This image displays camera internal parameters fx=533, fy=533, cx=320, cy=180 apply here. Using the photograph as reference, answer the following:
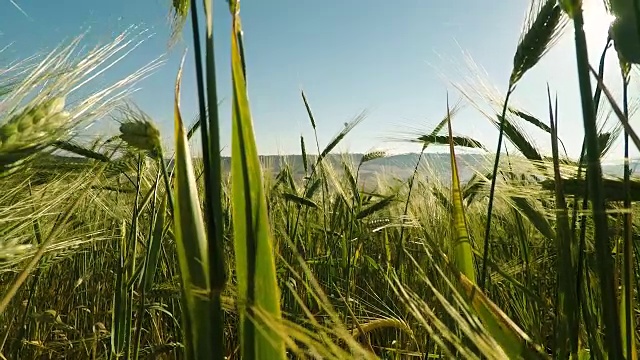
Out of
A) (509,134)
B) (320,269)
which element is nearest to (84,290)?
(320,269)

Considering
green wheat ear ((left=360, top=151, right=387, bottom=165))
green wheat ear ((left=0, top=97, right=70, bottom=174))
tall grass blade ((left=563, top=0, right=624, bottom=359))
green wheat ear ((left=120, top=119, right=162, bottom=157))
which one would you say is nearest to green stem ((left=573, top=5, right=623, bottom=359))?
tall grass blade ((left=563, top=0, right=624, bottom=359))

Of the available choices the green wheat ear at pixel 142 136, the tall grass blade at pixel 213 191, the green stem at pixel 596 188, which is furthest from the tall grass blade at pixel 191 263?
the green stem at pixel 596 188

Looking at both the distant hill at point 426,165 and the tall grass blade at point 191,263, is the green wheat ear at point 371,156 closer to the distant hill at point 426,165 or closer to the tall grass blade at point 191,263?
the distant hill at point 426,165

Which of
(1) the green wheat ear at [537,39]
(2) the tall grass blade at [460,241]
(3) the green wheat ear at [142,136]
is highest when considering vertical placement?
(1) the green wheat ear at [537,39]

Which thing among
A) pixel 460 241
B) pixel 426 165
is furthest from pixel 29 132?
pixel 426 165

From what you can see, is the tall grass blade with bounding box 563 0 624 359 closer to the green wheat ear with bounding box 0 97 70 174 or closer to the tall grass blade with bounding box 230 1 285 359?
the tall grass blade with bounding box 230 1 285 359

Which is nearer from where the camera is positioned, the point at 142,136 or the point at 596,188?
the point at 596,188

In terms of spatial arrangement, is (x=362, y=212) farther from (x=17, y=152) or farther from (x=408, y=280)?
(x=17, y=152)

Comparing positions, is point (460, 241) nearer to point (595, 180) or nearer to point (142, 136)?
point (595, 180)

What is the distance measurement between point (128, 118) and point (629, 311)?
57 cm

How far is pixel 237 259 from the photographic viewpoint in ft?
1.40

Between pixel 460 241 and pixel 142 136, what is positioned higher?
pixel 142 136

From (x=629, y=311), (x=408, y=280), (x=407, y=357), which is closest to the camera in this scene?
(x=629, y=311)

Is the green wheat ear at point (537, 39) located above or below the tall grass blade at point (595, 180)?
above
